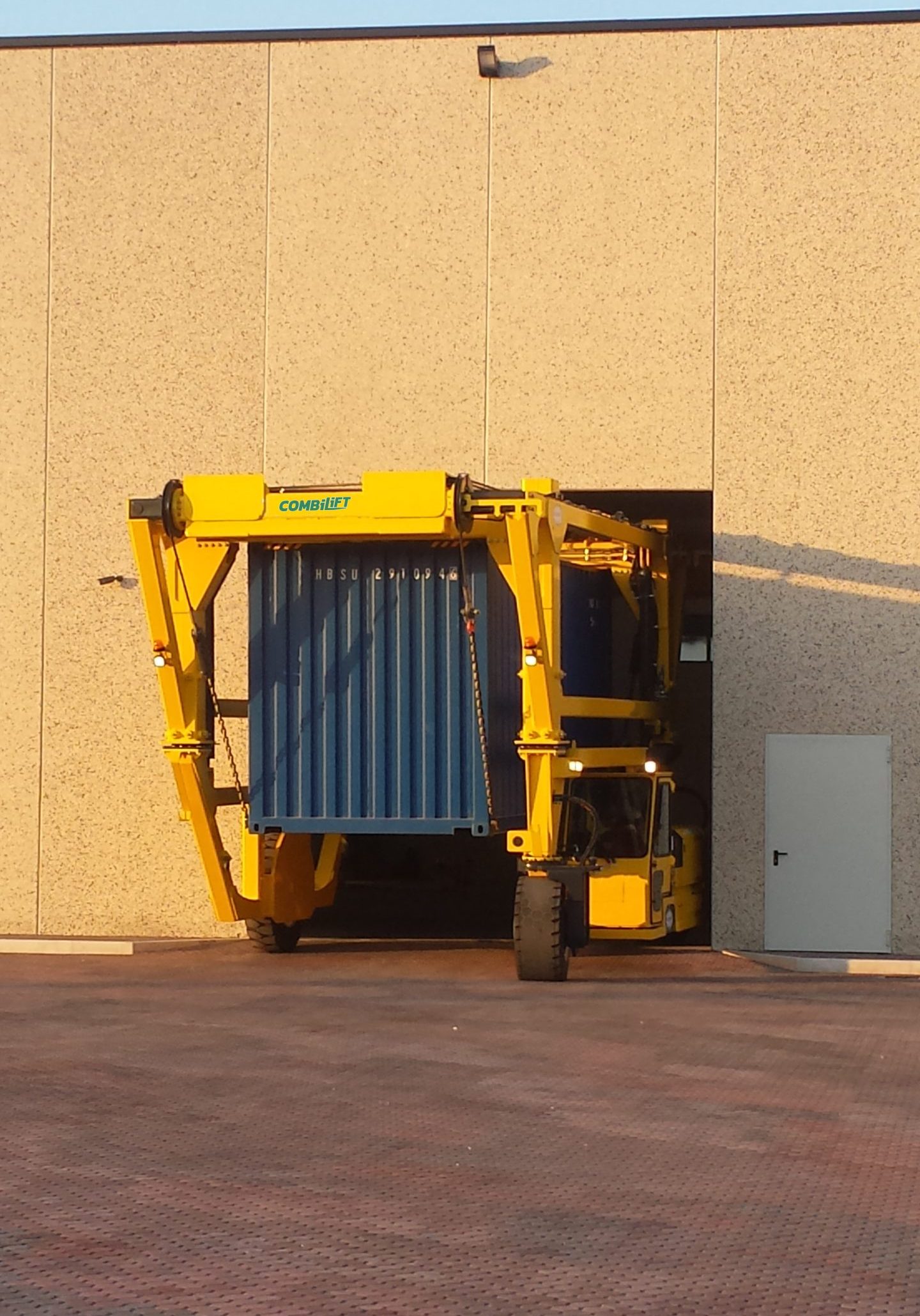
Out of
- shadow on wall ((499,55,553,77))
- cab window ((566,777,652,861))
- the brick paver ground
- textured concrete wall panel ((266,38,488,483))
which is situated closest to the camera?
the brick paver ground

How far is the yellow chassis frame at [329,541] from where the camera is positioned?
1430 centimetres

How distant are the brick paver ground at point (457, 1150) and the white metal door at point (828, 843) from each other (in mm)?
2952

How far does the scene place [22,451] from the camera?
18672 mm

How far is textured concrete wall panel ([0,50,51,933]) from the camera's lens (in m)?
18.4

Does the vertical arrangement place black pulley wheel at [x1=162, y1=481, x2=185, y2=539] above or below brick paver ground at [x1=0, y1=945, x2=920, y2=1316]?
above

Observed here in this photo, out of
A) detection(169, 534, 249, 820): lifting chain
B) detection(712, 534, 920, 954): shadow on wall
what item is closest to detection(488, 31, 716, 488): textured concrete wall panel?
detection(712, 534, 920, 954): shadow on wall

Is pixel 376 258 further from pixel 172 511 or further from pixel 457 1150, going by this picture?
pixel 457 1150

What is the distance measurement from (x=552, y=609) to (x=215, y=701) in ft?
Result: 9.75

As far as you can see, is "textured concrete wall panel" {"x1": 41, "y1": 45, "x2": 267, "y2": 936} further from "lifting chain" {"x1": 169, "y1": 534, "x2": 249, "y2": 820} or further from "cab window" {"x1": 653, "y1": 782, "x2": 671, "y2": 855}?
"cab window" {"x1": 653, "y1": 782, "x2": 671, "y2": 855}

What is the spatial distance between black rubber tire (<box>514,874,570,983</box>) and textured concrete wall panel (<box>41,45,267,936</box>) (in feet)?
15.0

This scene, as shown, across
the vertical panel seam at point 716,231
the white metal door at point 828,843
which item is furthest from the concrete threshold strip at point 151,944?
the vertical panel seam at point 716,231

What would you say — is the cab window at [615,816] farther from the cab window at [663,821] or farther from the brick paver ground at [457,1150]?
the brick paver ground at [457,1150]

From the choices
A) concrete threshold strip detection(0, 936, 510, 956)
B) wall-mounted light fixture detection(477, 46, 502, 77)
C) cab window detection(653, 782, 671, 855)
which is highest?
wall-mounted light fixture detection(477, 46, 502, 77)

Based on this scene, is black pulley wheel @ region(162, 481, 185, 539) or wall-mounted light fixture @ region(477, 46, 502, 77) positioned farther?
wall-mounted light fixture @ region(477, 46, 502, 77)
